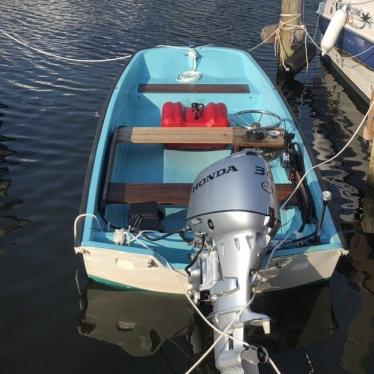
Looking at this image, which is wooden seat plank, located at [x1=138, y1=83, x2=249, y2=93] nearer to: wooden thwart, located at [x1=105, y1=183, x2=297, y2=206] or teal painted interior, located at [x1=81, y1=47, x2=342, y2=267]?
teal painted interior, located at [x1=81, y1=47, x2=342, y2=267]

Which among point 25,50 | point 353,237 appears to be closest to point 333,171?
point 353,237

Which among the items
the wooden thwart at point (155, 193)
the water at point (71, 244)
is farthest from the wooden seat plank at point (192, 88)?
the wooden thwart at point (155, 193)

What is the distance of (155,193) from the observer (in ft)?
17.8

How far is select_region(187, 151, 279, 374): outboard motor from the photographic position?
11.1ft

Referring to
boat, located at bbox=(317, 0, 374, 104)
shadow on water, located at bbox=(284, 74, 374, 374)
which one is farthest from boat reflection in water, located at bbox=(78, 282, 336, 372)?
boat, located at bbox=(317, 0, 374, 104)

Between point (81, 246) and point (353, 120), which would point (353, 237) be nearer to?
point (81, 246)

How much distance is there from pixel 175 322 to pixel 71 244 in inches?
67.5

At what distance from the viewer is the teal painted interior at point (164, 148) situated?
468 cm

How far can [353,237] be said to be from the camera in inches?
241

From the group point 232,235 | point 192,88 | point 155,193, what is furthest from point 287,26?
point 232,235

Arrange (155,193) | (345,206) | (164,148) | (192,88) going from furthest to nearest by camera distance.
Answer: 1. (192,88)
2. (164,148)
3. (345,206)
4. (155,193)

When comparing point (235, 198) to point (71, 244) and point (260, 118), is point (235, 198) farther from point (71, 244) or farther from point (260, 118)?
point (260, 118)

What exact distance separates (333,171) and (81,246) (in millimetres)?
4734

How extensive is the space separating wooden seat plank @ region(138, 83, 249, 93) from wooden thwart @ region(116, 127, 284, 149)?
2.16 meters
